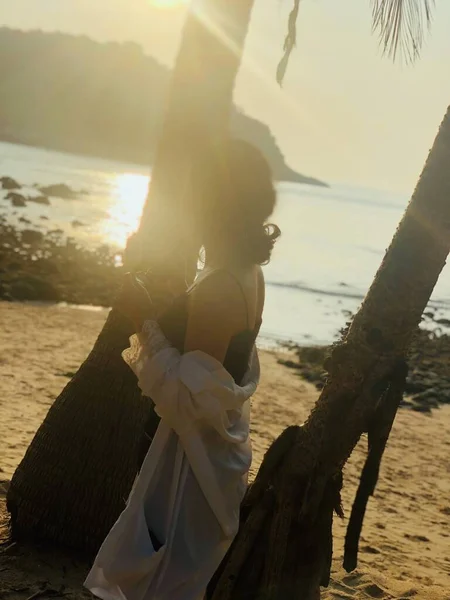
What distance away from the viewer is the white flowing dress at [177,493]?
2445 mm

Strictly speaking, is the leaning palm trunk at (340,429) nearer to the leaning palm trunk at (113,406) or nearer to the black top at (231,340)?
the black top at (231,340)

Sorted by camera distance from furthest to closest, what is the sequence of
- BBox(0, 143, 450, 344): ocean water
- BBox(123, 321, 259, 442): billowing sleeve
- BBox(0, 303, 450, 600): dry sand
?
BBox(0, 143, 450, 344): ocean water
BBox(0, 303, 450, 600): dry sand
BBox(123, 321, 259, 442): billowing sleeve

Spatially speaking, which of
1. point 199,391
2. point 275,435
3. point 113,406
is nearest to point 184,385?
point 199,391

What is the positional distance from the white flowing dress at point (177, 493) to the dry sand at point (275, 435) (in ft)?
4.60

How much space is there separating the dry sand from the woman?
4.70 feet

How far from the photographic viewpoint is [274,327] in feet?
56.3

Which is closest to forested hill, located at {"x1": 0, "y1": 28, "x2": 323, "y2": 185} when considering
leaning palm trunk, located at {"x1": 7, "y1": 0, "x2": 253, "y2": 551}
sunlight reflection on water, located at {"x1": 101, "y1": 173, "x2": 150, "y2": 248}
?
sunlight reflection on water, located at {"x1": 101, "y1": 173, "x2": 150, "y2": 248}

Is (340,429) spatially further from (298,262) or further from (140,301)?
(298,262)

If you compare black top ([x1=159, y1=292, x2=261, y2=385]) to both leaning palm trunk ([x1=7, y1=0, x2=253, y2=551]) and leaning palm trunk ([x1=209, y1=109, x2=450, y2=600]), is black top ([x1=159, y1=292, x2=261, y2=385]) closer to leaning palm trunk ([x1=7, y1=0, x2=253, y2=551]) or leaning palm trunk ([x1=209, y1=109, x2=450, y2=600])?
leaning palm trunk ([x1=209, y1=109, x2=450, y2=600])

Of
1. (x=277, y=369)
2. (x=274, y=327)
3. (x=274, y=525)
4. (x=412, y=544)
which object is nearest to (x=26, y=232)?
(x=274, y=327)

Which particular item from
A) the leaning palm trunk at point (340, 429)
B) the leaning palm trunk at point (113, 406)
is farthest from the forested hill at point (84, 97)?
the leaning palm trunk at point (340, 429)

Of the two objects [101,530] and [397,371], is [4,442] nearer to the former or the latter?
[101,530]

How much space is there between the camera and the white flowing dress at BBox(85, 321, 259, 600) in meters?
2.45

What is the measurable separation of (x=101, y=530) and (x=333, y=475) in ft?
5.40
